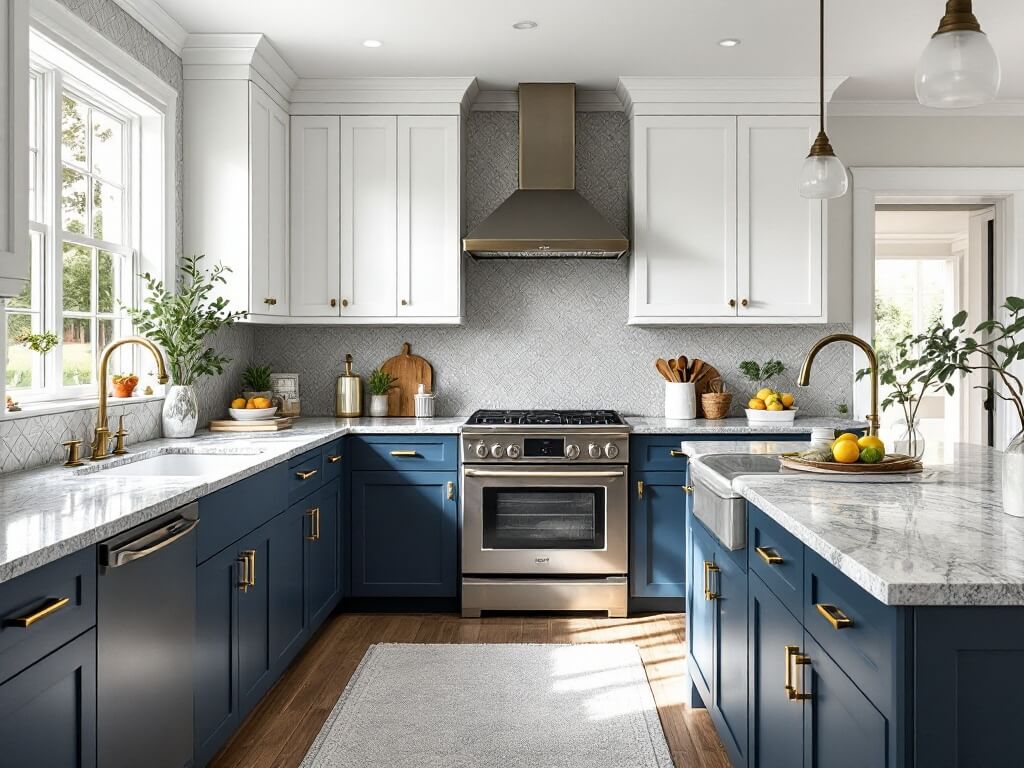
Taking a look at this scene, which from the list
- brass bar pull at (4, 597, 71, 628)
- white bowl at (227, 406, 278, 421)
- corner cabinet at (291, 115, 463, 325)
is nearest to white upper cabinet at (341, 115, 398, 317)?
corner cabinet at (291, 115, 463, 325)

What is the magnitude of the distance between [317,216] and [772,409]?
2.44 m

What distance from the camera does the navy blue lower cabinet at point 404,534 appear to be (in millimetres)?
4043

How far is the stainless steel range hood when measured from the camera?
13.5 ft

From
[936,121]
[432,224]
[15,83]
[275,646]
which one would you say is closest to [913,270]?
[936,121]

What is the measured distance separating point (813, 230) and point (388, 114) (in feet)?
7.22

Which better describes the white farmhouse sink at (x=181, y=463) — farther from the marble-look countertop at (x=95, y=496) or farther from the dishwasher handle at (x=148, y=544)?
the dishwasher handle at (x=148, y=544)

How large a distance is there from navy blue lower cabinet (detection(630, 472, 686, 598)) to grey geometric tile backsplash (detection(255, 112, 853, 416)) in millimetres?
698

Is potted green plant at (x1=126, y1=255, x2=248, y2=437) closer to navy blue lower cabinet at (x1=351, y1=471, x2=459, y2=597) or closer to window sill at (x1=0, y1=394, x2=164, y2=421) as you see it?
window sill at (x1=0, y1=394, x2=164, y2=421)

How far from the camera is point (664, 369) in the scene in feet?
14.8

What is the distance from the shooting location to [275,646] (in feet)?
9.87

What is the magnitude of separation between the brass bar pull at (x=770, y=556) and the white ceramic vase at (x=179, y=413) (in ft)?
7.91

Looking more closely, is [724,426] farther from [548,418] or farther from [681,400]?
[548,418]

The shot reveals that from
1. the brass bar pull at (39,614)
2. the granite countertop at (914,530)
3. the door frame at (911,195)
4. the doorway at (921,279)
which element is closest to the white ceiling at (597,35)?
the door frame at (911,195)

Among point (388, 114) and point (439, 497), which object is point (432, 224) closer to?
point (388, 114)
